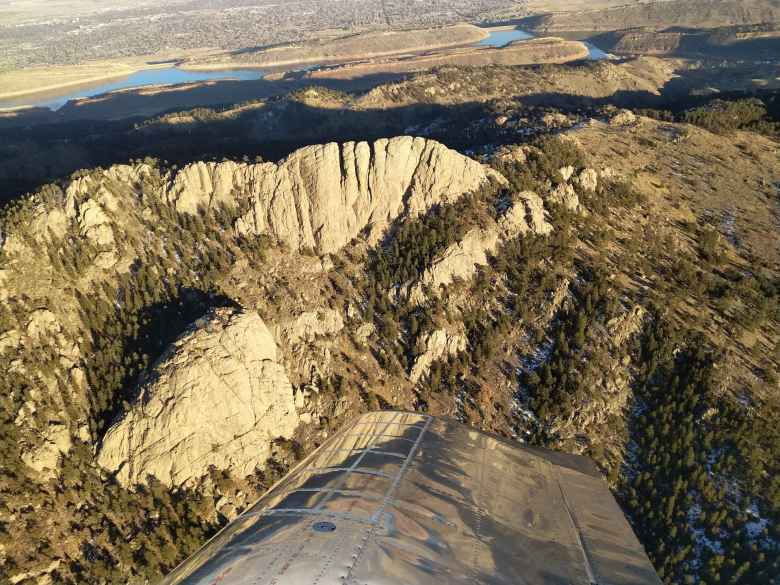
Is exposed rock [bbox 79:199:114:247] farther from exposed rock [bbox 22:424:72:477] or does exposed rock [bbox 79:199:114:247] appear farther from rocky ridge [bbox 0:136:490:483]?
exposed rock [bbox 22:424:72:477]

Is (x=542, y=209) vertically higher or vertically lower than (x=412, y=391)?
higher

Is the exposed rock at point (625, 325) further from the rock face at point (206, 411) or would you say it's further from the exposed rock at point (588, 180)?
the rock face at point (206, 411)

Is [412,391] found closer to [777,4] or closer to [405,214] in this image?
[405,214]

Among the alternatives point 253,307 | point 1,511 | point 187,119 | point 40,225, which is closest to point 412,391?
point 253,307

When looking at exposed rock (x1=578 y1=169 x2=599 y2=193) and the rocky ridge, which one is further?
exposed rock (x1=578 y1=169 x2=599 y2=193)

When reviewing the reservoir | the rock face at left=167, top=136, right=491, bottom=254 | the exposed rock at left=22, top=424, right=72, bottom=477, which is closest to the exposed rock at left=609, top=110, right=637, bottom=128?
the rock face at left=167, top=136, right=491, bottom=254

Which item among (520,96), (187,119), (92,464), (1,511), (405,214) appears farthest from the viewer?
(520,96)

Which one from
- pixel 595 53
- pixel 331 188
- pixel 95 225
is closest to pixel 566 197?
pixel 331 188
